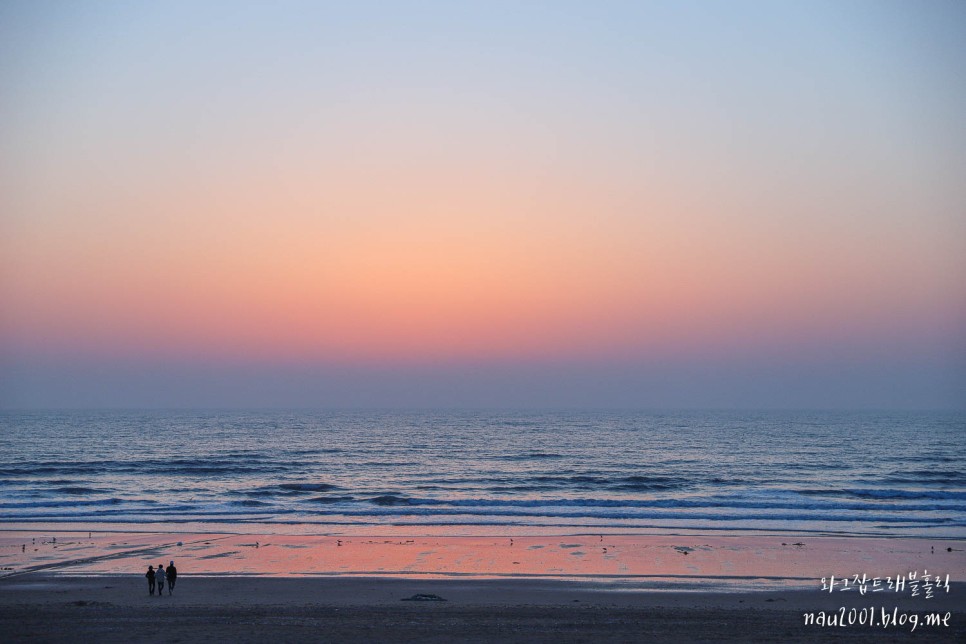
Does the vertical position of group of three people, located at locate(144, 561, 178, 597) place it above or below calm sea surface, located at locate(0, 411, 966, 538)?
above

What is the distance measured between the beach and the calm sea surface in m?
4.88

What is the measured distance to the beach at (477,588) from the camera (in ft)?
52.1

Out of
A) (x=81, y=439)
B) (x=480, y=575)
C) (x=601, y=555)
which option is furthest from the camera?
(x=81, y=439)

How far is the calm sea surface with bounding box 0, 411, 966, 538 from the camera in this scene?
35312mm

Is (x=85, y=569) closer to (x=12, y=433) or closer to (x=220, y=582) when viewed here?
(x=220, y=582)

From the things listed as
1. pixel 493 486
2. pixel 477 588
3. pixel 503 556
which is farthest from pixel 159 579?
pixel 493 486

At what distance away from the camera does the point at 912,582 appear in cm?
2188

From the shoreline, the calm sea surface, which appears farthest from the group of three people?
the calm sea surface

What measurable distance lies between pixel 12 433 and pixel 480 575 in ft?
344

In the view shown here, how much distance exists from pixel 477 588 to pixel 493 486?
2789cm

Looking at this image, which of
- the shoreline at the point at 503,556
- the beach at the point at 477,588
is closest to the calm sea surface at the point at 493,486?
the shoreline at the point at 503,556

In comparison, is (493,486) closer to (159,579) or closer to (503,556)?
(503,556)

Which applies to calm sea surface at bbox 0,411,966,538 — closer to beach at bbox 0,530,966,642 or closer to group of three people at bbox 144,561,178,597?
beach at bbox 0,530,966,642

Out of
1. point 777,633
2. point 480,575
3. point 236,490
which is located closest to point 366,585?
point 480,575
